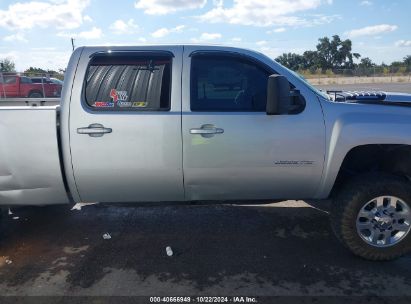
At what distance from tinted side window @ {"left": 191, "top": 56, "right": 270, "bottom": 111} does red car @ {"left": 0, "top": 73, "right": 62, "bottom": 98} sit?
1677 centimetres

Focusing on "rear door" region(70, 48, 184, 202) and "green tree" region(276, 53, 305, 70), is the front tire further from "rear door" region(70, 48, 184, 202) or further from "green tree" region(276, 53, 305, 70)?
"green tree" region(276, 53, 305, 70)

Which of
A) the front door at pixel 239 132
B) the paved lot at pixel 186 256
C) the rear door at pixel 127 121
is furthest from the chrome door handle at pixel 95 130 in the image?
the paved lot at pixel 186 256

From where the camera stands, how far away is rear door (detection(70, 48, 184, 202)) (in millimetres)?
3373

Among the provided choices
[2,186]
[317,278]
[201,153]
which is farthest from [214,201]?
[2,186]

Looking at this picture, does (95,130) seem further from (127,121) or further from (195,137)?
(195,137)

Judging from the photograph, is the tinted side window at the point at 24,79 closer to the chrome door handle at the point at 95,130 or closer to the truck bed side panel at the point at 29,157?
the truck bed side panel at the point at 29,157

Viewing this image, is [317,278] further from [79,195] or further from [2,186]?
[2,186]

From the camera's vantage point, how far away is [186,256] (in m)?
3.74

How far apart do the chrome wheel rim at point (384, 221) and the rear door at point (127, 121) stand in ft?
5.83

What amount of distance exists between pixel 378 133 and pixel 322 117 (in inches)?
19.9

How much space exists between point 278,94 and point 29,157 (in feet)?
7.38

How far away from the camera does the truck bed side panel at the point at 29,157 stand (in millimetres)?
3330

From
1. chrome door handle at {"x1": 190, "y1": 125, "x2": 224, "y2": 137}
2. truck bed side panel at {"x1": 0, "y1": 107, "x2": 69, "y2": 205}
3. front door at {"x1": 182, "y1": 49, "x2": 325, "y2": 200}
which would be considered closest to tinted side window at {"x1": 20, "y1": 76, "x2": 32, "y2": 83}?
truck bed side panel at {"x1": 0, "y1": 107, "x2": 69, "y2": 205}

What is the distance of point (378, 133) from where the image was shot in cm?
337
